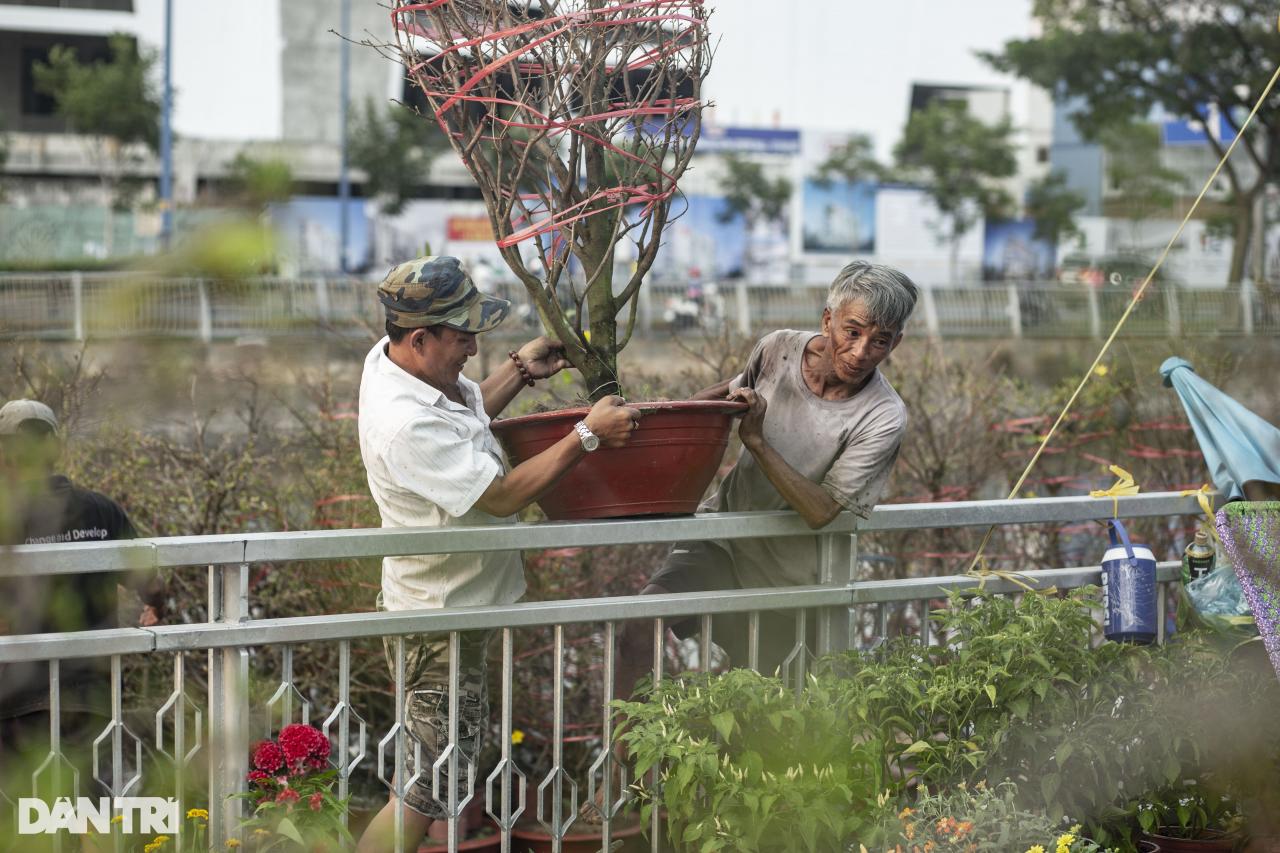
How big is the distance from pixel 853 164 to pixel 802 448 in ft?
150

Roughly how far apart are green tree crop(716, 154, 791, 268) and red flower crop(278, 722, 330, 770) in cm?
4518

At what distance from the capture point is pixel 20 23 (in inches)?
1657

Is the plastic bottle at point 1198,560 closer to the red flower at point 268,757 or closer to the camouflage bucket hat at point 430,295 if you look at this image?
the camouflage bucket hat at point 430,295

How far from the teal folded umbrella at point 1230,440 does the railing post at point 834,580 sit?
111 centimetres

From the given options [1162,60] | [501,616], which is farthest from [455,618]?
[1162,60]

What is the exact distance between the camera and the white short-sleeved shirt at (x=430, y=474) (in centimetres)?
290

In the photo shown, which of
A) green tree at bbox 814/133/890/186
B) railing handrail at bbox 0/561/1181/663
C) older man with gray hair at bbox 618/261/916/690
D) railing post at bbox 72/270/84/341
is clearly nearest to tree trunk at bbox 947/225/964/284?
green tree at bbox 814/133/890/186

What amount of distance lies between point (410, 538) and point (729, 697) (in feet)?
2.45

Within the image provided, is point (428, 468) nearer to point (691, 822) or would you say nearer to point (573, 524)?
point (573, 524)

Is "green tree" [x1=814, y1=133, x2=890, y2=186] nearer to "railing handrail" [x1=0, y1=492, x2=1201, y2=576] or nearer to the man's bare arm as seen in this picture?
"railing handrail" [x1=0, y1=492, x2=1201, y2=576]

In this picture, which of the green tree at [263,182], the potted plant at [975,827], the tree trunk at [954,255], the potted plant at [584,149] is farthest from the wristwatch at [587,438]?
the tree trunk at [954,255]

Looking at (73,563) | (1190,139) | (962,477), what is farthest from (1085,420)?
(1190,139)

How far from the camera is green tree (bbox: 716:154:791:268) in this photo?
47000 mm

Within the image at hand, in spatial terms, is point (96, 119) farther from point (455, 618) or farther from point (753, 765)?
point (753, 765)
